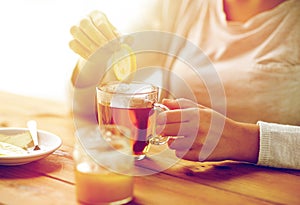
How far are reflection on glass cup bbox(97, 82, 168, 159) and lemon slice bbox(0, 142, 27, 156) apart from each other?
0.61 feet

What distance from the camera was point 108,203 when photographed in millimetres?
812

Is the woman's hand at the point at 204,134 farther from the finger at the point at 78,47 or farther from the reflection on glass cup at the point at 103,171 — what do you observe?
the finger at the point at 78,47

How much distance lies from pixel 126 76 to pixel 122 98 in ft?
0.66

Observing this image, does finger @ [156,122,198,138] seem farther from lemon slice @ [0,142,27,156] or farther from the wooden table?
lemon slice @ [0,142,27,156]

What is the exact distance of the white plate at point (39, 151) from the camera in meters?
0.92

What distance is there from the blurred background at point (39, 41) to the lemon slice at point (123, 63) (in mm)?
1196

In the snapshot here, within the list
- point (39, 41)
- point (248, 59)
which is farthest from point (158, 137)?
point (39, 41)

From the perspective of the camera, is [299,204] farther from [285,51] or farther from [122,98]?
[285,51]

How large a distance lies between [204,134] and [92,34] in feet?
1.31

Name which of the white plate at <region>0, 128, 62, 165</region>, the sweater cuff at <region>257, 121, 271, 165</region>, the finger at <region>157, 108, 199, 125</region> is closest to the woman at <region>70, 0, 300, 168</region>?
the sweater cuff at <region>257, 121, 271, 165</region>

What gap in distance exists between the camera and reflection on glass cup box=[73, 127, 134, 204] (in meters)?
0.81

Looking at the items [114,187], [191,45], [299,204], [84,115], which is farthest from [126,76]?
[191,45]

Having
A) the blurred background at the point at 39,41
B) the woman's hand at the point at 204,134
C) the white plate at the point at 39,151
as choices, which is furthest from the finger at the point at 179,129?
the blurred background at the point at 39,41

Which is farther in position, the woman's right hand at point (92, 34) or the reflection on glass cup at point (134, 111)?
the woman's right hand at point (92, 34)
